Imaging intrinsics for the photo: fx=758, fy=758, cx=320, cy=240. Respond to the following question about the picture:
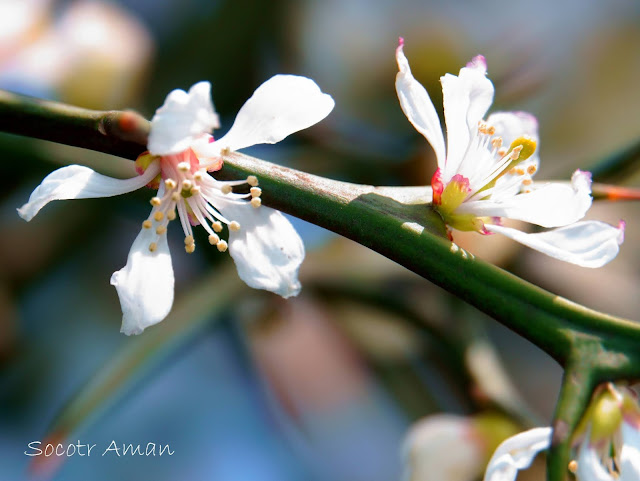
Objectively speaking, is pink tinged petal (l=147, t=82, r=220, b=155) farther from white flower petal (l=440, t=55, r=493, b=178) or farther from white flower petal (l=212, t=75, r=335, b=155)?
white flower petal (l=440, t=55, r=493, b=178)

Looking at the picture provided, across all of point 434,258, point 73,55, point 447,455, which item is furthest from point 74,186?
point 73,55

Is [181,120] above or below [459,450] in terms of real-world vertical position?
above

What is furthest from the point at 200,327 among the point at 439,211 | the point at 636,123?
the point at 636,123

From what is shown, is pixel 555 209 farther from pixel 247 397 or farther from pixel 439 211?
pixel 247 397

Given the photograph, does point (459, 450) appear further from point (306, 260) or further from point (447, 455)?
point (306, 260)

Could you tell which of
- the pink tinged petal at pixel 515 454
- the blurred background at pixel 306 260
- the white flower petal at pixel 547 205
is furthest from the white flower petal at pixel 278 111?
the blurred background at pixel 306 260
